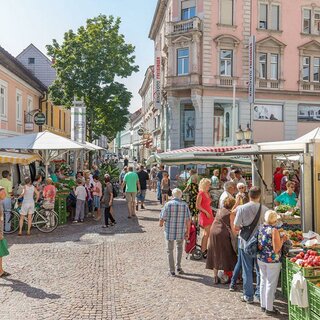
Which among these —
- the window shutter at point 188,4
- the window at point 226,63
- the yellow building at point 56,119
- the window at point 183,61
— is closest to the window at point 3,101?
the yellow building at point 56,119

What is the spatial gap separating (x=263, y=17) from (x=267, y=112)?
688cm

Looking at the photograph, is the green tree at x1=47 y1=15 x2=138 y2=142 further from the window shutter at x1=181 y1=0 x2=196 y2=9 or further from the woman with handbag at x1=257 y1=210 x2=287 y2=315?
the woman with handbag at x1=257 y1=210 x2=287 y2=315

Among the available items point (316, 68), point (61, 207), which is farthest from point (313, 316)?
point (316, 68)

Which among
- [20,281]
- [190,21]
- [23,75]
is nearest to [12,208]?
[20,281]

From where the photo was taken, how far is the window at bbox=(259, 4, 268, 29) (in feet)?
94.2

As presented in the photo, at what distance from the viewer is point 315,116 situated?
29828 mm

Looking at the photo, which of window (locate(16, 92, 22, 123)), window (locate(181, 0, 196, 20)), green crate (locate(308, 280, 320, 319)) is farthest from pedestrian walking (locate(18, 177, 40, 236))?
window (locate(181, 0, 196, 20))

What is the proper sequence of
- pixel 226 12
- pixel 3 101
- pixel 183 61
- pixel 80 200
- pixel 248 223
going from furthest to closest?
pixel 183 61 < pixel 226 12 < pixel 3 101 < pixel 80 200 < pixel 248 223

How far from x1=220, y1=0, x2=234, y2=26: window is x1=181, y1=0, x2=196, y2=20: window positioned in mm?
1965

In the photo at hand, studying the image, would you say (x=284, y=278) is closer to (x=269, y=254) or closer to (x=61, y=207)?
(x=269, y=254)

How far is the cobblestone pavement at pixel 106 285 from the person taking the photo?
19.8 ft

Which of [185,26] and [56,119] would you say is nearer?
[185,26]

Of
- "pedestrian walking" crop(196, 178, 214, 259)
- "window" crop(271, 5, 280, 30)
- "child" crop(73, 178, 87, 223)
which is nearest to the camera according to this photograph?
"pedestrian walking" crop(196, 178, 214, 259)

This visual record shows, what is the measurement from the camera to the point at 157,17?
123 ft
